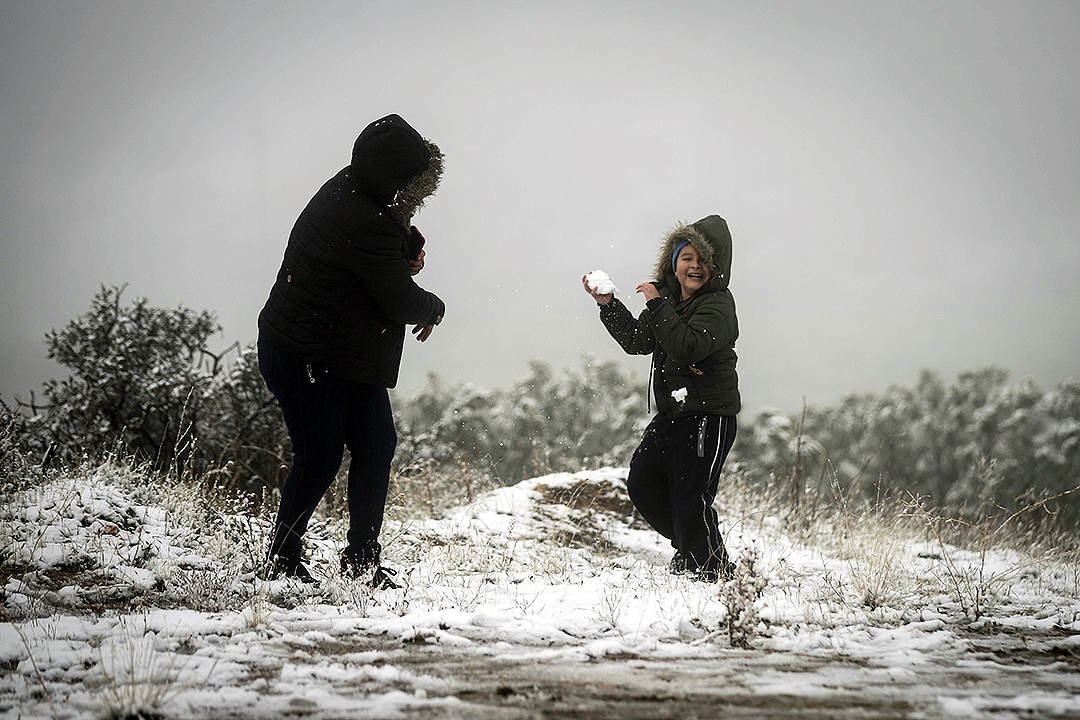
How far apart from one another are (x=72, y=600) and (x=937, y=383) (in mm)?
32715

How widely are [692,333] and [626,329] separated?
1.73 feet

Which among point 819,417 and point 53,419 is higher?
point 819,417

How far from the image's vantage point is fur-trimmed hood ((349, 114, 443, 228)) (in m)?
3.17

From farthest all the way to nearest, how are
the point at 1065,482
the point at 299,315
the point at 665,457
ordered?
the point at 1065,482 < the point at 665,457 < the point at 299,315

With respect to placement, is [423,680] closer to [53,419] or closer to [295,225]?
[295,225]

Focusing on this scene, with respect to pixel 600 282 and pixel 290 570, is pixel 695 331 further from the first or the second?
pixel 290 570

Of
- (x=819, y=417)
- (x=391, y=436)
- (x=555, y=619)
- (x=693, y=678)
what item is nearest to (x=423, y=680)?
(x=693, y=678)

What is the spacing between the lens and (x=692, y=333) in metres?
3.76

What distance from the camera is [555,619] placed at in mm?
2670

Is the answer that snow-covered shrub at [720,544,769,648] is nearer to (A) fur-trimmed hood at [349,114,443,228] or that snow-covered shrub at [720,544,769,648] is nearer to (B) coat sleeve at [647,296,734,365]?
(B) coat sleeve at [647,296,734,365]

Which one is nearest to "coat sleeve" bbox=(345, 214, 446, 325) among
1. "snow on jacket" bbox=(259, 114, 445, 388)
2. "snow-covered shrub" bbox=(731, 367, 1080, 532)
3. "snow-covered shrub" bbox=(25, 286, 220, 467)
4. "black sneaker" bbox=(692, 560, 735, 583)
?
"snow on jacket" bbox=(259, 114, 445, 388)

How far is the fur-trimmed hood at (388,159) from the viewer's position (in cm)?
317

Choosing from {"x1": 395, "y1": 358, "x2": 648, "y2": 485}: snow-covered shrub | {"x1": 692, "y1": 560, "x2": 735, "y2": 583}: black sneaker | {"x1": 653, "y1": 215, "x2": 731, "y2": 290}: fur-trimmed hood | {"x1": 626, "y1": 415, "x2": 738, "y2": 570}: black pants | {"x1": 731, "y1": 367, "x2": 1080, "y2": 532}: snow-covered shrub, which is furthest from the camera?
{"x1": 731, "y1": 367, "x2": 1080, "y2": 532}: snow-covered shrub

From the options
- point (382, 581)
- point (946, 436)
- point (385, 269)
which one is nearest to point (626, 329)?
point (385, 269)
